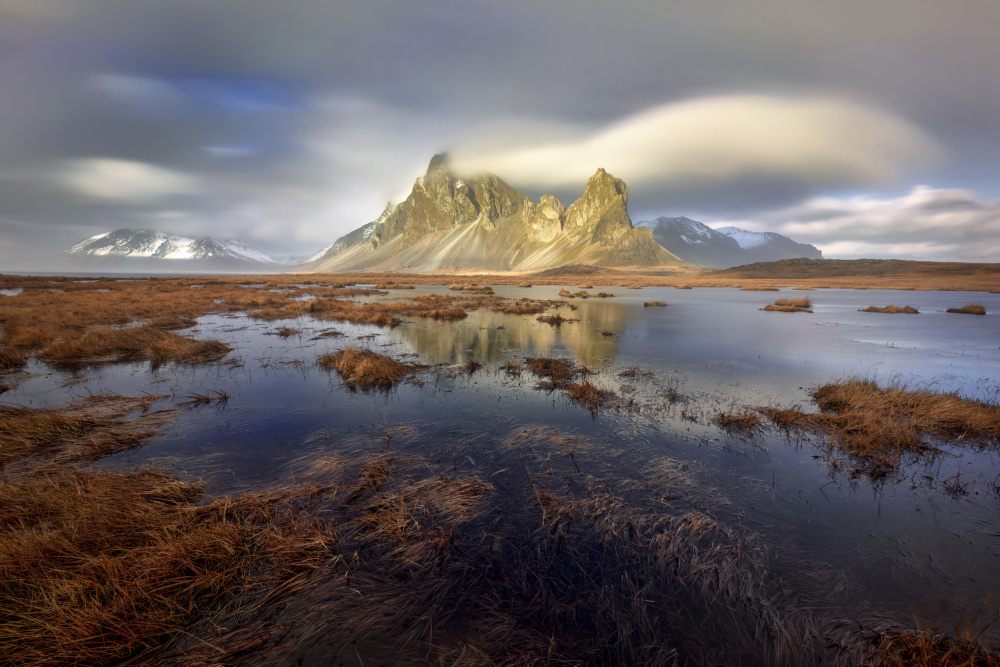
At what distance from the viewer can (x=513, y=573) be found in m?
4.80

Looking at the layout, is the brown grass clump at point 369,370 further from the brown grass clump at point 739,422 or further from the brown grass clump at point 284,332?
the brown grass clump at point 739,422

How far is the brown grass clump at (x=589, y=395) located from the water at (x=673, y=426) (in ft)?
1.42

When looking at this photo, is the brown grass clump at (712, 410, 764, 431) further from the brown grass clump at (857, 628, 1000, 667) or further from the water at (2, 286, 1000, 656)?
the brown grass clump at (857, 628, 1000, 667)

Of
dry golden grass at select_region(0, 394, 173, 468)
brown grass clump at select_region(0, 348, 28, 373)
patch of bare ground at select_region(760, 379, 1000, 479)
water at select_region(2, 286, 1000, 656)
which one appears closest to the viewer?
water at select_region(2, 286, 1000, 656)

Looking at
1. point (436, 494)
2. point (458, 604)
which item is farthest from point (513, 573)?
point (436, 494)

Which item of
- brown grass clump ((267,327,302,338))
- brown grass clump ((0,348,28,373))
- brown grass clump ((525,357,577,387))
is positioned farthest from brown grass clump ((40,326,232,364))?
brown grass clump ((525,357,577,387))

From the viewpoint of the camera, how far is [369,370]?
12938mm

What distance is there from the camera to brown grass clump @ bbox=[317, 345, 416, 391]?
1257 centimetres

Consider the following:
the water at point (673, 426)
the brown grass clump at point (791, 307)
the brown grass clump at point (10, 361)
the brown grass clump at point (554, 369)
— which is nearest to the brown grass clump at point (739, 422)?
the water at point (673, 426)

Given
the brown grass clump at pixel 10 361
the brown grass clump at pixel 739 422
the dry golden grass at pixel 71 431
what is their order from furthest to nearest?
the brown grass clump at pixel 10 361 → the brown grass clump at pixel 739 422 → the dry golden grass at pixel 71 431

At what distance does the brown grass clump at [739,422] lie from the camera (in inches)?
366

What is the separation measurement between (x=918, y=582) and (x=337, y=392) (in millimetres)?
13117

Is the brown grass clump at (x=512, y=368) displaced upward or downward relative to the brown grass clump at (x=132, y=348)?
downward

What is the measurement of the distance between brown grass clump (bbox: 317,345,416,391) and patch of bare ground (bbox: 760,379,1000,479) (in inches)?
465
